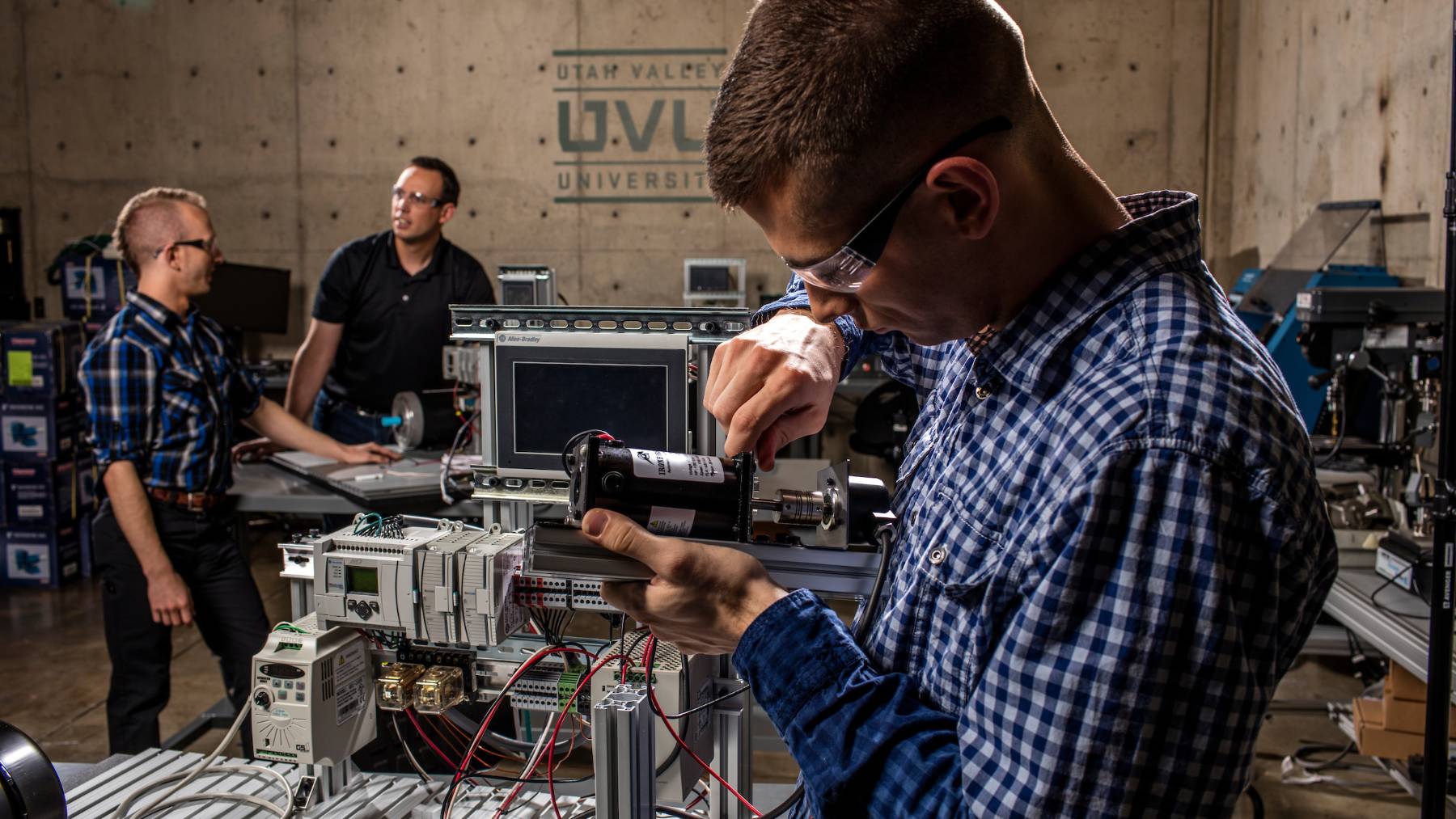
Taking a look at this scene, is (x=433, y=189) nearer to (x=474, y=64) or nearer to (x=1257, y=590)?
(x=474, y=64)

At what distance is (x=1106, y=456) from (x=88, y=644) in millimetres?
4986

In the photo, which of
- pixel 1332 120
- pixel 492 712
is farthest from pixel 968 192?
pixel 1332 120

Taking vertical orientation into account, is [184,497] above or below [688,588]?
below

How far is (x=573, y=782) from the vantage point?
6.14ft

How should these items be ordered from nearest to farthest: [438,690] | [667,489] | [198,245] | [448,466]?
1. [667,489]
2. [438,690]
3. [448,466]
4. [198,245]

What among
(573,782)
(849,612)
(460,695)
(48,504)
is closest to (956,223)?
(460,695)

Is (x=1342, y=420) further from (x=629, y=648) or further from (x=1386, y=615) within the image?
(x=629, y=648)

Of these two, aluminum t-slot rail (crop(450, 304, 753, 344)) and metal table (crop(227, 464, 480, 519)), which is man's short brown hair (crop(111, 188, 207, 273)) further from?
aluminum t-slot rail (crop(450, 304, 753, 344))

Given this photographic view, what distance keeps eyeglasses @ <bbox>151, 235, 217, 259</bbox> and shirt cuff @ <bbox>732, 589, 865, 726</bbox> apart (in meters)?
2.90

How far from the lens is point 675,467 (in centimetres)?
108

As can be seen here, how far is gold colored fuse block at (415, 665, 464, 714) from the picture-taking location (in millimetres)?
1658

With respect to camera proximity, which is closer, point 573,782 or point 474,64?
point 573,782

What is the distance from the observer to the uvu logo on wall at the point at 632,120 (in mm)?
6609

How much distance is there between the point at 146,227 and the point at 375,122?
394cm
